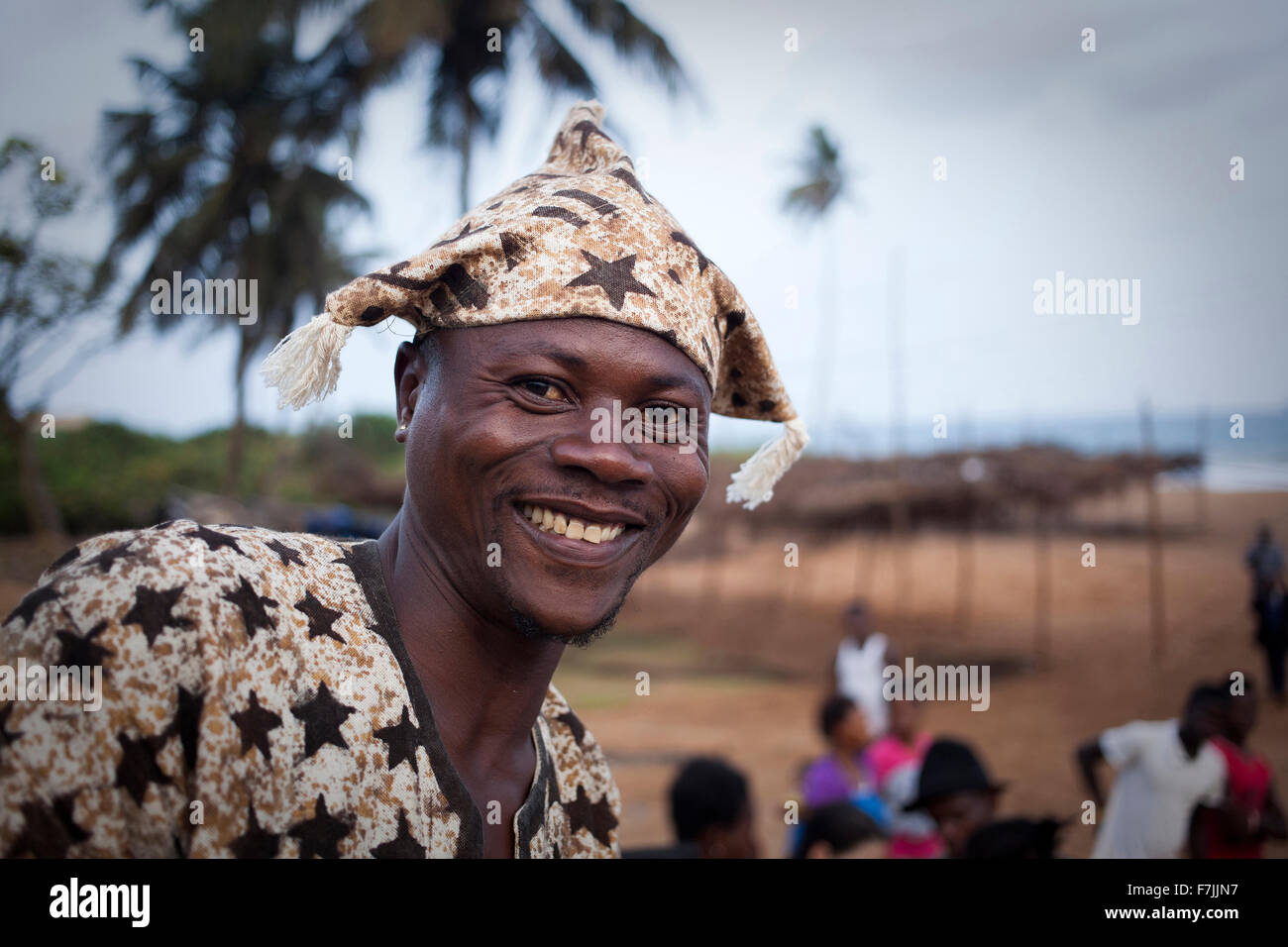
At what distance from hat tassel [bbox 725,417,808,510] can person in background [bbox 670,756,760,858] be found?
2.67 meters

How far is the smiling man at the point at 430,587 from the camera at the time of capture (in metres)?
1.18

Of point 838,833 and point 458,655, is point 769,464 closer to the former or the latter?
point 458,655

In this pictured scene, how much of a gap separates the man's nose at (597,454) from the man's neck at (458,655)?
0.35 m

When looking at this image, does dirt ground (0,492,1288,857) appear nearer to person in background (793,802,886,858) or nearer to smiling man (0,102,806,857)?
person in background (793,802,886,858)

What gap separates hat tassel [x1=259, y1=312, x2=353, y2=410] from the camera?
64.1 inches

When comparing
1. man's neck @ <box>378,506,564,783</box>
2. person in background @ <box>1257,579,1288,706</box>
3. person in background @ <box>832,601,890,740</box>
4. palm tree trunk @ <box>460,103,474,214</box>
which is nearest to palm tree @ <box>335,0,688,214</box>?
palm tree trunk @ <box>460,103,474,214</box>

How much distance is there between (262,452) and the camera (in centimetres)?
3309

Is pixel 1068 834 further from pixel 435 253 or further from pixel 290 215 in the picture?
pixel 290 215

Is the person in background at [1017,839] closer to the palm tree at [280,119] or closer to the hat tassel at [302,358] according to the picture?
the hat tassel at [302,358]

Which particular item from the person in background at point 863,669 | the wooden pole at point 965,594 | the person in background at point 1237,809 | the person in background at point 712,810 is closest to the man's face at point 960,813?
the person in background at point 712,810

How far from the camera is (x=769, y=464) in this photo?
2.20 metres

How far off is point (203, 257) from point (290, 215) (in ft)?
6.60

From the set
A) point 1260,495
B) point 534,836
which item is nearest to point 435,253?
point 534,836

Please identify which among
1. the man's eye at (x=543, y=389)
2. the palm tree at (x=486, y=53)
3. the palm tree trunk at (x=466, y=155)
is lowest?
the man's eye at (x=543, y=389)
